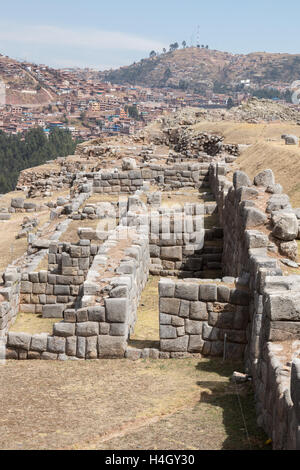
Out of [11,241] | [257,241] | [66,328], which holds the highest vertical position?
[257,241]

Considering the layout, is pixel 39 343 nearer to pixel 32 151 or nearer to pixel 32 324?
pixel 32 324

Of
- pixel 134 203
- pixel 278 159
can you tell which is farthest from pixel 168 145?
pixel 134 203

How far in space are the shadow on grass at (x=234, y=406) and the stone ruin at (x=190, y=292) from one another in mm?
188

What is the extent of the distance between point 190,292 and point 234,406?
2.80 metres

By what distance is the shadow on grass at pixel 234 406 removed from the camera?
6.89 m

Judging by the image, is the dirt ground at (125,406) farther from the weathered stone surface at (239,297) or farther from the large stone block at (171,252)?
the large stone block at (171,252)

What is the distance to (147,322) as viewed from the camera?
519 inches

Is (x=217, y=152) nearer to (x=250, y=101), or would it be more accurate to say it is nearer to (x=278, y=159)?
(x=278, y=159)

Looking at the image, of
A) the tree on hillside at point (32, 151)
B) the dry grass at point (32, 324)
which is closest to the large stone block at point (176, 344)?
the dry grass at point (32, 324)

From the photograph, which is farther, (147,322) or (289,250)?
(147,322)

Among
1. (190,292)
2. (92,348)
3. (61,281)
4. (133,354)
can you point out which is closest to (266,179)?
(61,281)

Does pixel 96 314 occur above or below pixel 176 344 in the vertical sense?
above

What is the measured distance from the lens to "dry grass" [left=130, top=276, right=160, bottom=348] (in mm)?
11609

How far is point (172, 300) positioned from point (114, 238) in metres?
5.61
